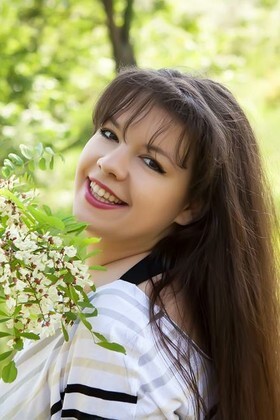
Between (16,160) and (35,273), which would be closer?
(35,273)

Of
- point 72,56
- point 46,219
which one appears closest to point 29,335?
point 46,219

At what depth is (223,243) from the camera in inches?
64.5

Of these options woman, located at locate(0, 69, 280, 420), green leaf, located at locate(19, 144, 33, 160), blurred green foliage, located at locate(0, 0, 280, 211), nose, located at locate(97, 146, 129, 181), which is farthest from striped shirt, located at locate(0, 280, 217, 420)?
blurred green foliage, located at locate(0, 0, 280, 211)

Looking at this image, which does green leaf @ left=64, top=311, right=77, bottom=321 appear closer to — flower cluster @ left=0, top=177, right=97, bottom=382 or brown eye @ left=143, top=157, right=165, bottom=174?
flower cluster @ left=0, top=177, right=97, bottom=382

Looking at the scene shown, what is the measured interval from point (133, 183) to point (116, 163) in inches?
2.0

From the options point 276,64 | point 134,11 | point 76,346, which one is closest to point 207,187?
point 76,346

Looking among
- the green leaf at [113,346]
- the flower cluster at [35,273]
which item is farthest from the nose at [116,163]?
the green leaf at [113,346]

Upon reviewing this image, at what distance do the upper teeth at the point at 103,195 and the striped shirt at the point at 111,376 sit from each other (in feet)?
0.55

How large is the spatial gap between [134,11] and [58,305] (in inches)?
183

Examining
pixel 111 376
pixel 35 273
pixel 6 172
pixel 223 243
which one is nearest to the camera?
pixel 35 273

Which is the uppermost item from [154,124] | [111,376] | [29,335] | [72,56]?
[154,124]

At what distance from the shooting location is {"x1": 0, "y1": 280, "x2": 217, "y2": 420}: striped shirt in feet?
4.62

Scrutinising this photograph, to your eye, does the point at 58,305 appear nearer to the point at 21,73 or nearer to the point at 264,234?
the point at 264,234

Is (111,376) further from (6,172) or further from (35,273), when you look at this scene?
(6,172)
